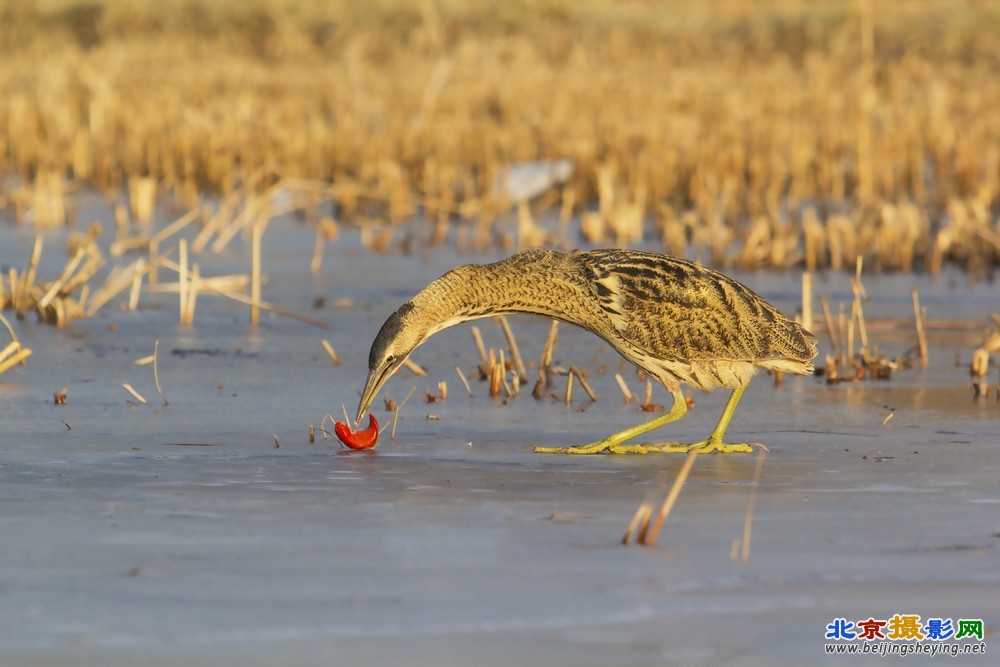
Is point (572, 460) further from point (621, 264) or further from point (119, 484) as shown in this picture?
point (119, 484)

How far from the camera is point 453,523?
546 centimetres

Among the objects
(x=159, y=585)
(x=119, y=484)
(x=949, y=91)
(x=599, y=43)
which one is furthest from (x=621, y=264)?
(x=599, y=43)

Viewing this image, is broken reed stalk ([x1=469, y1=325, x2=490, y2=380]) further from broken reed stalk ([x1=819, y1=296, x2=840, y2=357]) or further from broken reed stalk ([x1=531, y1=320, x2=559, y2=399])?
broken reed stalk ([x1=819, y1=296, x2=840, y2=357])

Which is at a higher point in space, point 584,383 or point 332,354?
point 332,354

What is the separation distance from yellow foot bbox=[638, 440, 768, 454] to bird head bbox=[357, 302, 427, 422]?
977mm

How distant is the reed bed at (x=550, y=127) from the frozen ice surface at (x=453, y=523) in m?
3.26

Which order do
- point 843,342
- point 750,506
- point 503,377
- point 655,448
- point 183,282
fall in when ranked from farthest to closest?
point 183,282 → point 843,342 → point 503,377 → point 655,448 → point 750,506

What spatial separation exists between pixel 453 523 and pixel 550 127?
14976mm

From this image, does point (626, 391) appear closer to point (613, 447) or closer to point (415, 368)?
point (415, 368)

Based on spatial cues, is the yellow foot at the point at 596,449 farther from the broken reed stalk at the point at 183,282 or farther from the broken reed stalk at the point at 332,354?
the broken reed stalk at the point at 183,282

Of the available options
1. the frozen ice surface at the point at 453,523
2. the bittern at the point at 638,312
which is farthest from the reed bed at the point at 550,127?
the bittern at the point at 638,312

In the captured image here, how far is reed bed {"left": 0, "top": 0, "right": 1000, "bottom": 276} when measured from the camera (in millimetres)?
14727

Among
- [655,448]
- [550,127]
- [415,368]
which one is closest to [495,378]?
[415,368]

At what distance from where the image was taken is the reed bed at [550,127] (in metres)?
14.7
